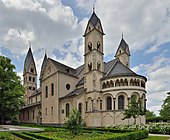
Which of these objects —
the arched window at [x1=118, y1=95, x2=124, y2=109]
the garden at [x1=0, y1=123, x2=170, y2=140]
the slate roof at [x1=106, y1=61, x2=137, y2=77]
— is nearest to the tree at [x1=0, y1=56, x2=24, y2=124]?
the slate roof at [x1=106, y1=61, x2=137, y2=77]

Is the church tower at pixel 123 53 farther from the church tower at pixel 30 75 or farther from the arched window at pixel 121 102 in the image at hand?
the church tower at pixel 30 75

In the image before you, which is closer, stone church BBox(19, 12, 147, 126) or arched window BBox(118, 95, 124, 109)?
arched window BBox(118, 95, 124, 109)

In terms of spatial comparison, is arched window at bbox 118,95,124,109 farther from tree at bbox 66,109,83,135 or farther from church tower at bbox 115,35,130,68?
tree at bbox 66,109,83,135

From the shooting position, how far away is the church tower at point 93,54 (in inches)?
1583

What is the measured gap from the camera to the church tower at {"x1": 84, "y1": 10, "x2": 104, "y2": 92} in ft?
132

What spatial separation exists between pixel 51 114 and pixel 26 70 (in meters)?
32.6

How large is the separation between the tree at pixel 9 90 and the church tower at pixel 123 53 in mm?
23385

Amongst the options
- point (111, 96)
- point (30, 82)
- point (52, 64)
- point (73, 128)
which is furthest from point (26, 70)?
point (73, 128)

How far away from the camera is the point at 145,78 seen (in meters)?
39.7

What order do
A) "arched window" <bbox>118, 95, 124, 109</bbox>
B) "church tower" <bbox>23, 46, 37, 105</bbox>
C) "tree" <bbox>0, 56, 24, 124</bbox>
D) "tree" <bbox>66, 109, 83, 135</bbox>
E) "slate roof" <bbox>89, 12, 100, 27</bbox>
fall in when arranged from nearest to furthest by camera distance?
"tree" <bbox>66, 109, 83, 135</bbox> → "arched window" <bbox>118, 95, 124, 109</bbox> → "tree" <bbox>0, 56, 24, 124</bbox> → "slate roof" <bbox>89, 12, 100, 27</bbox> → "church tower" <bbox>23, 46, 37, 105</bbox>

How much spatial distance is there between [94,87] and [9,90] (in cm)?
1725

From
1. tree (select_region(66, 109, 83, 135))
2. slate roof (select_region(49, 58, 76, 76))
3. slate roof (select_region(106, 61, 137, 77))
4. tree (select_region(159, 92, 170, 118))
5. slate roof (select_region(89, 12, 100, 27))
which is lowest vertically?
tree (select_region(159, 92, 170, 118))

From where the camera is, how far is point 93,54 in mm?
41375

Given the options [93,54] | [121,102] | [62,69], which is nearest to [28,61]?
[62,69]
